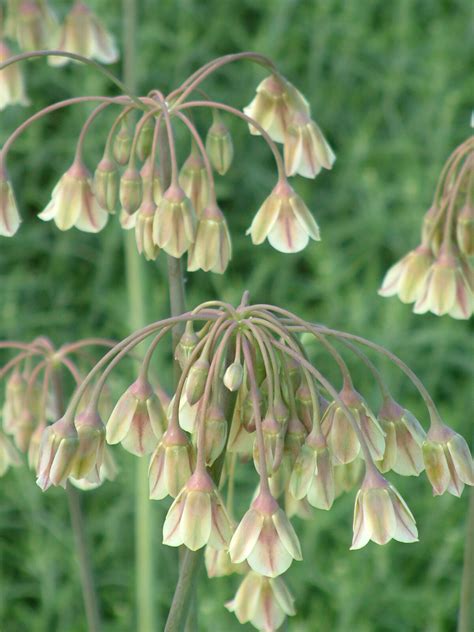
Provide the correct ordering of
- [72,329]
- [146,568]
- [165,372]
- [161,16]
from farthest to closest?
[161,16] < [72,329] < [165,372] < [146,568]

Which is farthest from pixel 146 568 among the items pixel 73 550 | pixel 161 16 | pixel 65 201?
pixel 161 16

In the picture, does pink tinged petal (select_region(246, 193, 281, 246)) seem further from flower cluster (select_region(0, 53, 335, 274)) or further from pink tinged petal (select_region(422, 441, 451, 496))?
pink tinged petal (select_region(422, 441, 451, 496))

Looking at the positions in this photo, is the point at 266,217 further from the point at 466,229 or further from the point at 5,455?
the point at 5,455

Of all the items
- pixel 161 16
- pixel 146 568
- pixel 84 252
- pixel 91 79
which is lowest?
pixel 146 568

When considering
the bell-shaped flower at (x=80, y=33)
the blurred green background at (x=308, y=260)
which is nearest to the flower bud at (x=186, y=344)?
the bell-shaped flower at (x=80, y=33)

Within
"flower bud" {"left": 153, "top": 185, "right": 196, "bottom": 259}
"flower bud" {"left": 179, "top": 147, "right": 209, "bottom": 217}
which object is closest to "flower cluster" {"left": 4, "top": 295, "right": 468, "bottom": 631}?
"flower bud" {"left": 153, "top": 185, "right": 196, "bottom": 259}

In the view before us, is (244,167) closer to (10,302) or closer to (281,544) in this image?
(10,302)
